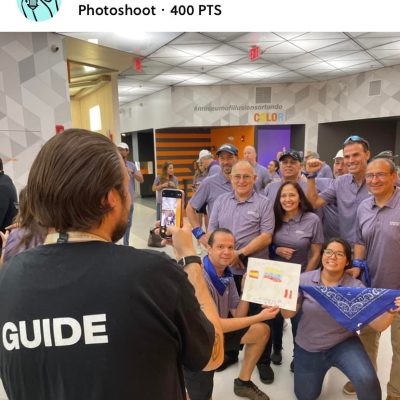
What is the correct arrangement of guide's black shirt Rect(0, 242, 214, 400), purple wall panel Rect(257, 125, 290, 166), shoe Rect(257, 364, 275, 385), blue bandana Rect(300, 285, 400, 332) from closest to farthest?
guide's black shirt Rect(0, 242, 214, 400) < blue bandana Rect(300, 285, 400, 332) < shoe Rect(257, 364, 275, 385) < purple wall panel Rect(257, 125, 290, 166)

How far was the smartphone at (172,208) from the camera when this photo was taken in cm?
157

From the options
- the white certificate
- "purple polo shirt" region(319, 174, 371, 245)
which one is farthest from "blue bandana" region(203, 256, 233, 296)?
"purple polo shirt" region(319, 174, 371, 245)

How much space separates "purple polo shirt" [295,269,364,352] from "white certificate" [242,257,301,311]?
31 centimetres

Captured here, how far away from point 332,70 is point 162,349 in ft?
28.0

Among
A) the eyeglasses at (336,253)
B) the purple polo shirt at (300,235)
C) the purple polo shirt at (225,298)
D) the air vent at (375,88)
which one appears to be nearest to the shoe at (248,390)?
the purple polo shirt at (225,298)

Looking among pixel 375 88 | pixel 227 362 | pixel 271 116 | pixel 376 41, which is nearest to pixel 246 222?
pixel 227 362

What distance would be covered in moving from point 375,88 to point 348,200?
650 centimetres

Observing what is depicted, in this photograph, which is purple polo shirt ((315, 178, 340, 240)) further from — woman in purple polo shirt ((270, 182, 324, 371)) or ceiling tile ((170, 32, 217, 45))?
ceiling tile ((170, 32, 217, 45))

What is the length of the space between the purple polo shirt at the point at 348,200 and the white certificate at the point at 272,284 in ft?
3.06

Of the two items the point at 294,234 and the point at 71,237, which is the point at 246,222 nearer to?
the point at 294,234

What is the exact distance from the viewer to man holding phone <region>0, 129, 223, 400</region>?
653 millimetres

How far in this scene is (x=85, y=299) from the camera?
2.13 feet
